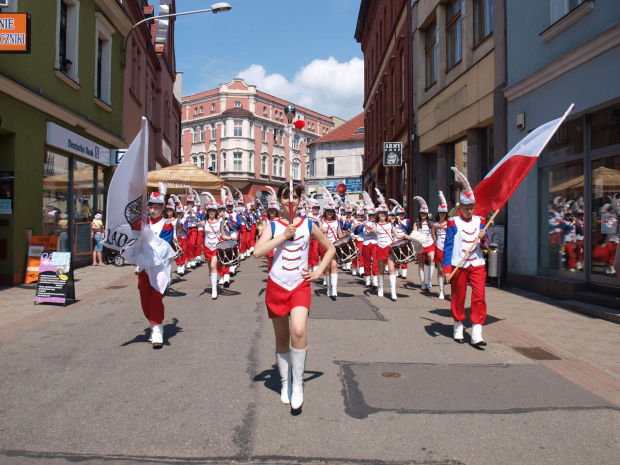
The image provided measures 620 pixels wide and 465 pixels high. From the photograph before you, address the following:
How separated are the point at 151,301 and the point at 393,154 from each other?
17175mm

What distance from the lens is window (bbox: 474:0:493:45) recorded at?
14.1 metres

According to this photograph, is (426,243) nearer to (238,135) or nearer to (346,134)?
(346,134)

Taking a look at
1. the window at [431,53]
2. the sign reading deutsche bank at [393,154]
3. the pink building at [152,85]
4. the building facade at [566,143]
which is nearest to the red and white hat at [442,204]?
the building facade at [566,143]

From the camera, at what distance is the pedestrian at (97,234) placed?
16.7 metres

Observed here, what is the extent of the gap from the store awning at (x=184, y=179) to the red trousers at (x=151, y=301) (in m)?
10.6

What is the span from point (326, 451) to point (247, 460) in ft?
1.75

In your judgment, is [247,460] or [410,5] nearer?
[247,460]

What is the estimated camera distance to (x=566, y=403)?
4.55 metres

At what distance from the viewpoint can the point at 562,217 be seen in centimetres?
1048

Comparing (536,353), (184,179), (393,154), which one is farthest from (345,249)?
(393,154)

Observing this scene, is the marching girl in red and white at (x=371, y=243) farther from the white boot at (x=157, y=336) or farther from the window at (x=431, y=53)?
the window at (x=431, y=53)

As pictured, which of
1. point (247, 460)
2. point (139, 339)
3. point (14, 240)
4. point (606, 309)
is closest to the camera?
point (247, 460)

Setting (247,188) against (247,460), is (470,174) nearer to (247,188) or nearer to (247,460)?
(247,460)

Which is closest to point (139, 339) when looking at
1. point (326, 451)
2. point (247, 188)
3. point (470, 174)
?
point (326, 451)
